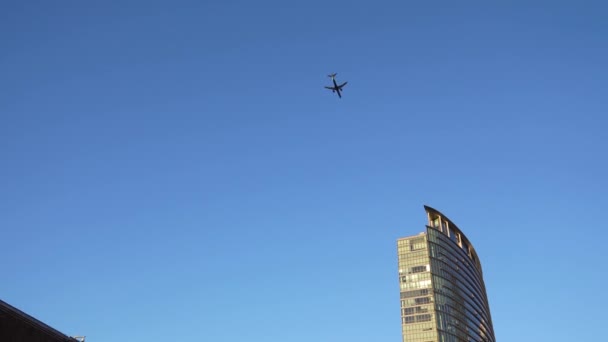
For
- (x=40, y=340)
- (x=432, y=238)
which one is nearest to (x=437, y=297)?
(x=432, y=238)

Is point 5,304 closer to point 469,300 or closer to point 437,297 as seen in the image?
point 437,297


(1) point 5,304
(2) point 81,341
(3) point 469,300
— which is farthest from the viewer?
(3) point 469,300

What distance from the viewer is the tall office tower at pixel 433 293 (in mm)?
171250

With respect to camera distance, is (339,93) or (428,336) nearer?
(339,93)

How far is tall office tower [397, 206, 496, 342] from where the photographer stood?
171250 millimetres

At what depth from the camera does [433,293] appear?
175m

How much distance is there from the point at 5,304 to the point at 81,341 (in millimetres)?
21441

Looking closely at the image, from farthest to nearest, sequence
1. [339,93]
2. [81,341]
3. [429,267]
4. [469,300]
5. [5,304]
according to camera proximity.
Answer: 1. [469,300]
2. [429,267]
3. [339,93]
4. [81,341]
5. [5,304]

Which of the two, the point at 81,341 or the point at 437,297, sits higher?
the point at 437,297

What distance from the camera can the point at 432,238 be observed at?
614 feet

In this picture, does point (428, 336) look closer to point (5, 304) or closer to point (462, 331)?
point (462, 331)

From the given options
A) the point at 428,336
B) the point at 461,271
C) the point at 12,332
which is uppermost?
the point at 461,271

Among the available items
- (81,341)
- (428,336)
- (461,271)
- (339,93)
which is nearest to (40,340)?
(81,341)

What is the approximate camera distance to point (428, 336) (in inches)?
6629
